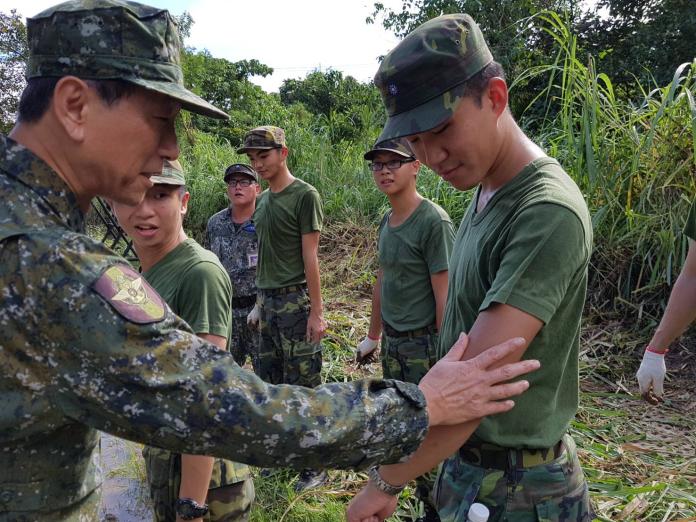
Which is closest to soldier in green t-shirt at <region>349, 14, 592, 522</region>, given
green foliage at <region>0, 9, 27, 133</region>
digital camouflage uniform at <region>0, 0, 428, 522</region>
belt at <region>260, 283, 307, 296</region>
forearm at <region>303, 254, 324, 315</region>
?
digital camouflage uniform at <region>0, 0, 428, 522</region>

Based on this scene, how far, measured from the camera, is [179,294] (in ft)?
6.79

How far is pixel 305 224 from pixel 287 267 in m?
0.38

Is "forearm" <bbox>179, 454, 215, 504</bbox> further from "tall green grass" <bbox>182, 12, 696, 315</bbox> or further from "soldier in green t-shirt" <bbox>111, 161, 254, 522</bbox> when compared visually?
"tall green grass" <bbox>182, 12, 696, 315</bbox>

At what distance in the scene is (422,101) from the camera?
56.6 inches

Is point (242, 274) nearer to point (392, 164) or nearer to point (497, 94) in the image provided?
point (392, 164)

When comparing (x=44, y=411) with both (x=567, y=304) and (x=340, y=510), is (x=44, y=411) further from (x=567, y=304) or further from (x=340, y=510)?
(x=340, y=510)

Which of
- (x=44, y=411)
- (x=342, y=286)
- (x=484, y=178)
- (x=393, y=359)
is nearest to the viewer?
(x=44, y=411)

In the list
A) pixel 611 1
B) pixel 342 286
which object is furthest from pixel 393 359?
pixel 611 1

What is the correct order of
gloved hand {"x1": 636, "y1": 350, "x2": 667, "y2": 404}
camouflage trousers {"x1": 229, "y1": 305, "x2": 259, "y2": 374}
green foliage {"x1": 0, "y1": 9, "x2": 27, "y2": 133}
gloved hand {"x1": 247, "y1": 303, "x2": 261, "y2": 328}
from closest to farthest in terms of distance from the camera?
1. gloved hand {"x1": 636, "y1": 350, "x2": 667, "y2": 404}
2. gloved hand {"x1": 247, "y1": 303, "x2": 261, "y2": 328}
3. camouflage trousers {"x1": 229, "y1": 305, "x2": 259, "y2": 374}
4. green foliage {"x1": 0, "y1": 9, "x2": 27, "y2": 133}

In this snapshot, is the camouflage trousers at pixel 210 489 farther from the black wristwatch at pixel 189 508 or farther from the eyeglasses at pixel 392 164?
the eyeglasses at pixel 392 164

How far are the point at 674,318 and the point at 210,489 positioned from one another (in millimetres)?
2233

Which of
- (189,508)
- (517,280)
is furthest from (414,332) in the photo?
(517,280)

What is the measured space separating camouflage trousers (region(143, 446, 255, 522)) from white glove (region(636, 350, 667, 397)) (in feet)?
6.53

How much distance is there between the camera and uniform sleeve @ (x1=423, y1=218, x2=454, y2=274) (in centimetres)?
327
